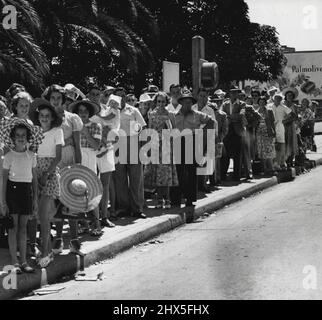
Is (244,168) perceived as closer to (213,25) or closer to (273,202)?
(273,202)

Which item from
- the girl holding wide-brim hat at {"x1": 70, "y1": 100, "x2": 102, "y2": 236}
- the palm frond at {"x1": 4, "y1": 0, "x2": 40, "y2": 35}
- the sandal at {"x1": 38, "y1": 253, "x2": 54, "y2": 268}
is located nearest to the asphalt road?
the sandal at {"x1": 38, "y1": 253, "x2": 54, "y2": 268}

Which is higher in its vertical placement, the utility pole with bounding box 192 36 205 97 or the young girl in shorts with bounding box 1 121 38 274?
the utility pole with bounding box 192 36 205 97

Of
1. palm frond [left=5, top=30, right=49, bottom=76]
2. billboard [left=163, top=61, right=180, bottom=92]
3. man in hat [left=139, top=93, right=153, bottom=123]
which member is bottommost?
man in hat [left=139, top=93, right=153, bottom=123]

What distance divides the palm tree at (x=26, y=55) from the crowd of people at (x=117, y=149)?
9.30 ft

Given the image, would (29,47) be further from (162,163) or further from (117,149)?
(117,149)

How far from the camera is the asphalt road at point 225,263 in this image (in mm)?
7199

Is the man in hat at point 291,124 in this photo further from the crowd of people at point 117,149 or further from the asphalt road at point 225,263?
the asphalt road at point 225,263

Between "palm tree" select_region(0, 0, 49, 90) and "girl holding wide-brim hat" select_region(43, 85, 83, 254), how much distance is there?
21.3ft

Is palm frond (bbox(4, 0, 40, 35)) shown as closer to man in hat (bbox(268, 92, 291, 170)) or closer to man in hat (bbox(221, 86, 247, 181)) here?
man in hat (bbox(221, 86, 247, 181))

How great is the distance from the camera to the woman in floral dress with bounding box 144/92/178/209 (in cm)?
1218

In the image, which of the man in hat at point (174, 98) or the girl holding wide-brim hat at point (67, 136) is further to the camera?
the man in hat at point (174, 98)

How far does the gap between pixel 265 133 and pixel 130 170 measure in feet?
21.1

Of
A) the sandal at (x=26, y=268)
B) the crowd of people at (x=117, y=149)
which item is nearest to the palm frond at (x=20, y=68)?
the crowd of people at (x=117, y=149)

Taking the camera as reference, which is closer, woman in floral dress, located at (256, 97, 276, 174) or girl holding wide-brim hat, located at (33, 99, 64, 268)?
girl holding wide-brim hat, located at (33, 99, 64, 268)
